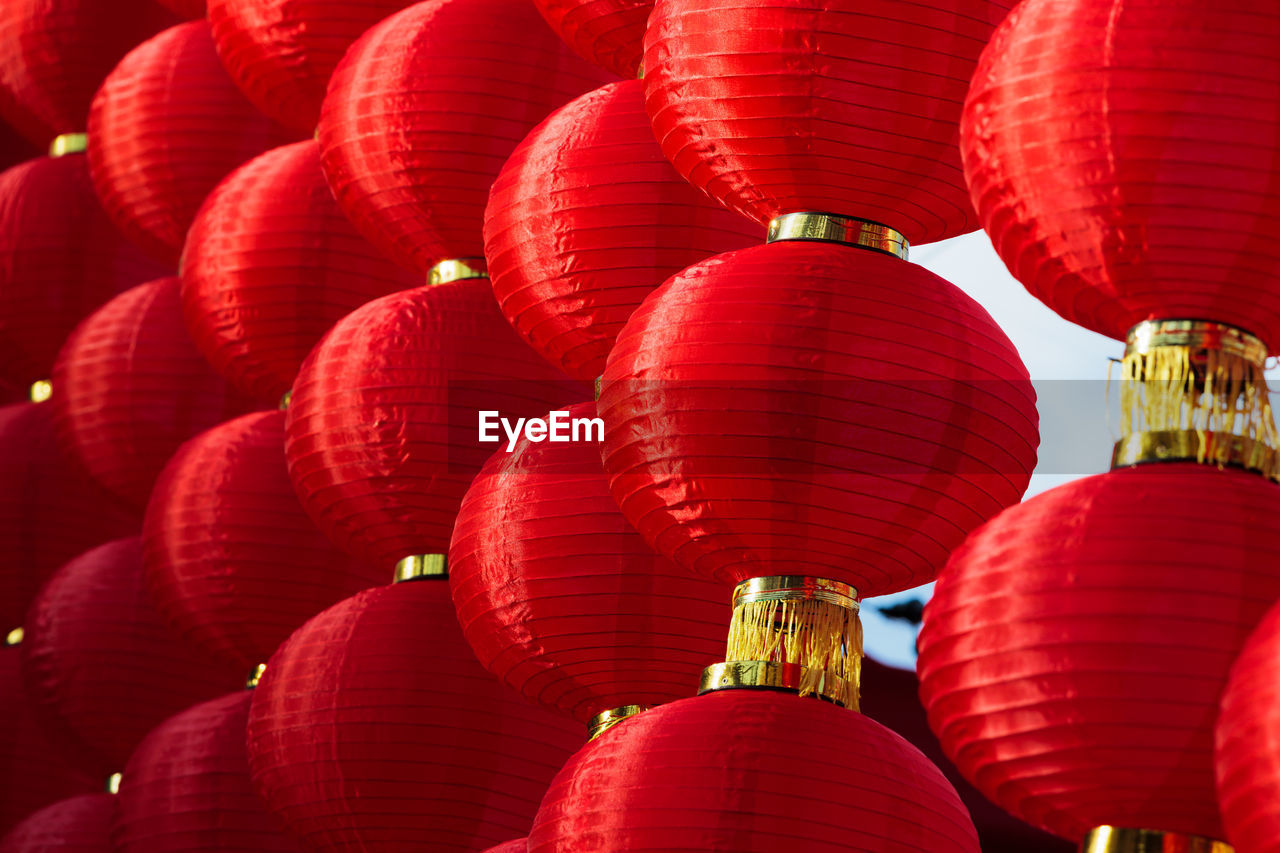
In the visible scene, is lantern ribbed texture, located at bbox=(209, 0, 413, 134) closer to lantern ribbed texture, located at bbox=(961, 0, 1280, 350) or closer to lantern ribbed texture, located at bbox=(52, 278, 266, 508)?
lantern ribbed texture, located at bbox=(52, 278, 266, 508)

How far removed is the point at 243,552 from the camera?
139 cm

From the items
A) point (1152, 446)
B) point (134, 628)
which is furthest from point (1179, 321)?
point (134, 628)

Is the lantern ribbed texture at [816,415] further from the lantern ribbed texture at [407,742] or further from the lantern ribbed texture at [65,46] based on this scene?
the lantern ribbed texture at [65,46]

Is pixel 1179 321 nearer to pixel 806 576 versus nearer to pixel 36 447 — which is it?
pixel 806 576

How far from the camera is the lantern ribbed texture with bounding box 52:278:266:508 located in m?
1.63

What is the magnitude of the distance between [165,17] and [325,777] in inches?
39.1

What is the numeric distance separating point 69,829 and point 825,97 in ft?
3.30

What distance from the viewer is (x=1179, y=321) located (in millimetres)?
785

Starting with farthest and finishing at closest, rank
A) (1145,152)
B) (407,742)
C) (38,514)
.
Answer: (38,514), (407,742), (1145,152)

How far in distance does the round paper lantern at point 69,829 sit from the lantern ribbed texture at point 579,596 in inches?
25.6

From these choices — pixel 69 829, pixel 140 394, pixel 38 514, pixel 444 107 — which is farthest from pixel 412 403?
pixel 38 514

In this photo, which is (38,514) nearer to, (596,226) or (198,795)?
(198,795)

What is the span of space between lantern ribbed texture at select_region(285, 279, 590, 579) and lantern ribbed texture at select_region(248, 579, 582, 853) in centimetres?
7

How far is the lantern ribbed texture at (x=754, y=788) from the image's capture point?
0.85m
